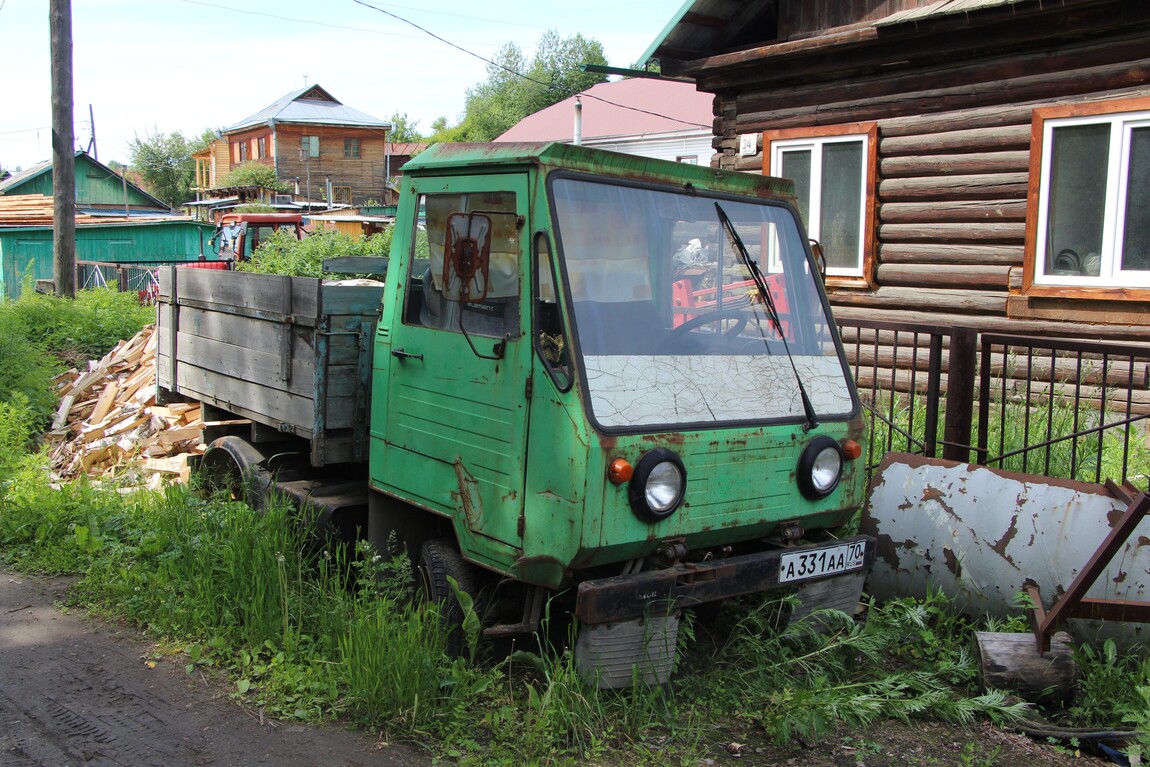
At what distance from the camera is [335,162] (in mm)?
57312

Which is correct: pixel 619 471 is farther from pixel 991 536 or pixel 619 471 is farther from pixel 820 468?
pixel 991 536

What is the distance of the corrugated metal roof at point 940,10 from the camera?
7945mm

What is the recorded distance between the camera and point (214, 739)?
3.69 meters

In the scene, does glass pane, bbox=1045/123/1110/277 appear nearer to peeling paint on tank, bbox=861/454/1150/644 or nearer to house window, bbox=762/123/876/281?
house window, bbox=762/123/876/281

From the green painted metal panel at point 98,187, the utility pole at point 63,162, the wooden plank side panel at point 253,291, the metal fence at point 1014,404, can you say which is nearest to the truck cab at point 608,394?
the wooden plank side panel at point 253,291

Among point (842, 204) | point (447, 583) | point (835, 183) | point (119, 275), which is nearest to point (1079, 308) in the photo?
point (842, 204)

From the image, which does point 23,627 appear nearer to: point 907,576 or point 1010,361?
point 907,576

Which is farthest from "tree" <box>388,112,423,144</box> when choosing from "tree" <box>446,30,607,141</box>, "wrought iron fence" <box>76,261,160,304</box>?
"wrought iron fence" <box>76,261,160,304</box>

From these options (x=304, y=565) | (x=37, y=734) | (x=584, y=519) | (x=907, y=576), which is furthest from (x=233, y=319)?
(x=907, y=576)

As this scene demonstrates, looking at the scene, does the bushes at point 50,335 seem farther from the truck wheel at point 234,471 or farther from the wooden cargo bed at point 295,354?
the wooden cargo bed at point 295,354

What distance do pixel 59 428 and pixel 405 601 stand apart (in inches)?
308

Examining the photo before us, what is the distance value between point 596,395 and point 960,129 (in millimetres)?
6582

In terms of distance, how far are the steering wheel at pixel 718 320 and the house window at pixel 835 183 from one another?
5582 millimetres

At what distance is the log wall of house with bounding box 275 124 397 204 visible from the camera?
56188mm
